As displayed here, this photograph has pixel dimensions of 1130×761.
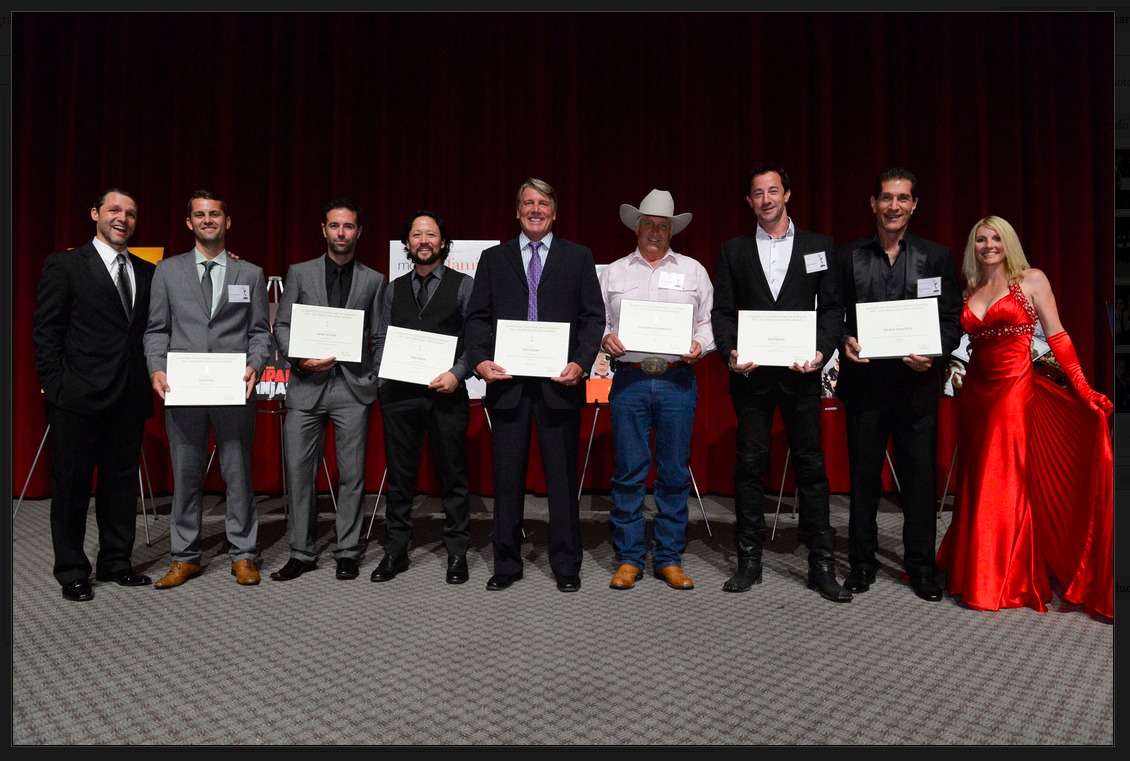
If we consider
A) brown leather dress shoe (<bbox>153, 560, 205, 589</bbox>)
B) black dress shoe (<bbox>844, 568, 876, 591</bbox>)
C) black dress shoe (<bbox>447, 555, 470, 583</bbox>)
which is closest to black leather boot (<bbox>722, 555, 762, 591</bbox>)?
black dress shoe (<bbox>844, 568, 876, 591</bbox>)

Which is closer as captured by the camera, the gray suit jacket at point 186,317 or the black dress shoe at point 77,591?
the black dress shoe at point 77,591

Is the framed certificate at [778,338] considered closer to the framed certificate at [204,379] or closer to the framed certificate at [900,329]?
the framed certificate at [900,329]

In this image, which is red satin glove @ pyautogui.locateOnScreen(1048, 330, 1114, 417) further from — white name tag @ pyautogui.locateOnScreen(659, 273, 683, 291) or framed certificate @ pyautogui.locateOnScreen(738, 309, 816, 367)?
white name tag @ pyautogui.locateOnScreen(659, 273, 683, 291)

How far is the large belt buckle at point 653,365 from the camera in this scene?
9.73ft

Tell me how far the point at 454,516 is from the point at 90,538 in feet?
7.84

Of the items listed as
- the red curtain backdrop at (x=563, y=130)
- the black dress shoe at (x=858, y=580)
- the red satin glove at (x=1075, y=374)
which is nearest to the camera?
the red satin glove at (x=1075, y=374)

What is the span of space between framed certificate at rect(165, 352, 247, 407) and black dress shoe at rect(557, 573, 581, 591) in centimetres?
166

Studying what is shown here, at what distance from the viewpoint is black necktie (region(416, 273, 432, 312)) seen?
3.17 meters

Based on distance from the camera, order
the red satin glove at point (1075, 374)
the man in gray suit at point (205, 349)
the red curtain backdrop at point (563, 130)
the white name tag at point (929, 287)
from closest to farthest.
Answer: the red satin glove at point (1075, 374), the white name tag at point (929, 287), the man in gray suit at point (205, 349), the red curtain backdrop at point (563, 130)

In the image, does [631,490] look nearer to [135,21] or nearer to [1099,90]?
[1099,90]

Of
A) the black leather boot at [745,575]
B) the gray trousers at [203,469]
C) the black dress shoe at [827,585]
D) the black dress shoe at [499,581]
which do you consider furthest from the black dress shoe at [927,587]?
the gray trousers at [203,469]

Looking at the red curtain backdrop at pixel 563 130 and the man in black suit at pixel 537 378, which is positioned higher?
the red curtain backdrop at pixel 563 130

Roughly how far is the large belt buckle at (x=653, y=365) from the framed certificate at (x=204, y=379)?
182 cm

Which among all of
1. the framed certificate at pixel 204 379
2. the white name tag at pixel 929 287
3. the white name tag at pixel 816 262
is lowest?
the framed certificate at pixel 204 379
